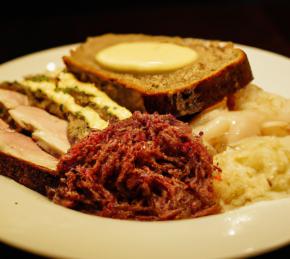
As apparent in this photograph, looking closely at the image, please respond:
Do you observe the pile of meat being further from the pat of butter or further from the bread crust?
the pat of butter

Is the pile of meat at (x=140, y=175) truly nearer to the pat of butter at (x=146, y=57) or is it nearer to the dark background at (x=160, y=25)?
the pat of butter at (x=146, y=57)

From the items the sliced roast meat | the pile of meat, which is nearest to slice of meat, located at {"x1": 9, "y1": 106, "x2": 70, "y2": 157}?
the sliced roast meat

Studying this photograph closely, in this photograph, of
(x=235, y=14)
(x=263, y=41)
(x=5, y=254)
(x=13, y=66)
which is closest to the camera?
(x=5, y=254)

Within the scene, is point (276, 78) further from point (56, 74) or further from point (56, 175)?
point (56, 175)

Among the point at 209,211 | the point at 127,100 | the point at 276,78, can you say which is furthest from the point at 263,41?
the point at 209,211

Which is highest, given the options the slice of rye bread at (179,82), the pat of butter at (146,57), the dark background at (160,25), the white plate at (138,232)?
the pat of butter at (146,57)

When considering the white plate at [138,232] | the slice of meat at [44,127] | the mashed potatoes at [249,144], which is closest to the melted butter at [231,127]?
the mashed potatoes at [249,144]

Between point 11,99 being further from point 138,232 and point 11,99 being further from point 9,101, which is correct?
point 138,232
